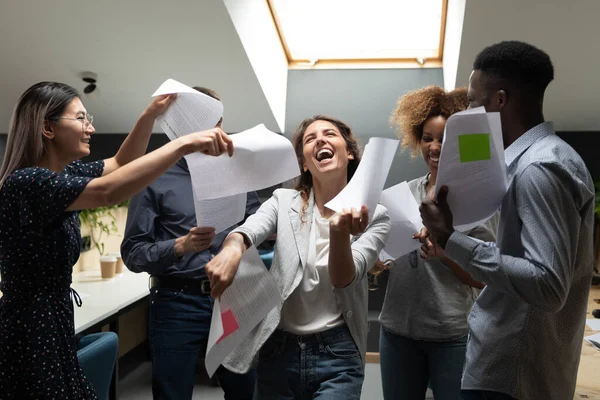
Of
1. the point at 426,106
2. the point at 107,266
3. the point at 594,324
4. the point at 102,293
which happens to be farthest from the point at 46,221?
the point at 594,324

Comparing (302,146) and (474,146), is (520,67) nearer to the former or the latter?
(474,146)

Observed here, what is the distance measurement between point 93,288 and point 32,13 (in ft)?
4.90

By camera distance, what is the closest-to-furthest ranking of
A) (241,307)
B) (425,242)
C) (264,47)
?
(241,307)
(425,242)
(264,47)

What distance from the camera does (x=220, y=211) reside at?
130 centimetres

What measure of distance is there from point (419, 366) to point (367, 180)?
802 millimetres

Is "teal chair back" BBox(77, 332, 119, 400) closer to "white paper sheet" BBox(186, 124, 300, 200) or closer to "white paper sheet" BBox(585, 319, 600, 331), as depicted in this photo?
"white paper sheet" BBox(186, 124, 300, 200)

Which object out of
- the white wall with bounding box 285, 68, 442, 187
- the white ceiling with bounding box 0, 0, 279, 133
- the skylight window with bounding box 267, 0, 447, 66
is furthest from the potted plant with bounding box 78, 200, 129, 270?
the skylight window with bounding box 267, 0, 447, 66

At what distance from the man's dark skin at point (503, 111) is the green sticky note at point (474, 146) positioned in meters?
0.10

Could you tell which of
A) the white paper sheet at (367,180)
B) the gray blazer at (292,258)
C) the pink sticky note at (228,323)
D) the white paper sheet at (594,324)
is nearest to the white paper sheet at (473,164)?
the white paper sheet at (367,180)

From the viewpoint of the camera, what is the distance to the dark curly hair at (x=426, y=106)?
179 centimetres

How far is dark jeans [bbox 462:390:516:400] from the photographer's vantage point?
107 centimetres

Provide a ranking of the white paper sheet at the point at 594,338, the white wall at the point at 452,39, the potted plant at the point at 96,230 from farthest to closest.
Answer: the potted plant at the point at 96,230 → the white wall at the point at 452,39 → the white paper sheet at the point at 594,338

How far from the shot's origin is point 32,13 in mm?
2363

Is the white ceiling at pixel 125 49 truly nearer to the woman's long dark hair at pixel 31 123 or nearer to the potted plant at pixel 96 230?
the potted plant at pixel 96 230
